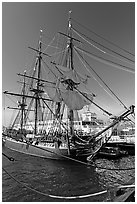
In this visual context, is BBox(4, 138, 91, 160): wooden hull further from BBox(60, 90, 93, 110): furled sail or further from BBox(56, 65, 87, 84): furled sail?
BBox(56, 65, 87, 84): furled sail

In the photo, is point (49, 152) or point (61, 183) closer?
point (61, 183)

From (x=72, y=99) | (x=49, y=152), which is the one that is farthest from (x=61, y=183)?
(x=72, y=99)

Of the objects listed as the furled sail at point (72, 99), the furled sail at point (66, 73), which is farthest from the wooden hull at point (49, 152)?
the furled sail at point (66, 73)

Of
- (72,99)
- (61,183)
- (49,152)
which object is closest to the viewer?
(61,183)

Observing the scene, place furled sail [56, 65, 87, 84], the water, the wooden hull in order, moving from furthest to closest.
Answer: furled sail [56, 65, 87, 84] → the wooden hull → the water

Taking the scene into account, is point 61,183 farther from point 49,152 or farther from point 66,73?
point 66,73

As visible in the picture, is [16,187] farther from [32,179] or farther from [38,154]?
[38,154]

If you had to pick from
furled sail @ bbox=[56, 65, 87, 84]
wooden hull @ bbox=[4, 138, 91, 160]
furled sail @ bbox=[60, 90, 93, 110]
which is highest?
furled sail @ bbox=[56, 65, 87, 84]

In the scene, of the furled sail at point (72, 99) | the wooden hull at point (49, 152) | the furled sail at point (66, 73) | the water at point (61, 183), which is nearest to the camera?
the water at point (61, 183)

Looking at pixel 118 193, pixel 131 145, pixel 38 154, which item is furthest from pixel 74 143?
pixel 118 193

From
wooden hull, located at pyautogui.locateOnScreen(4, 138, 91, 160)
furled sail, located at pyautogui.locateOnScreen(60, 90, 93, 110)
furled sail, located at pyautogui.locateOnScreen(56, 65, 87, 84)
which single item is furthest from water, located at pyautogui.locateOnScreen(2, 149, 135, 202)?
furled sail, located at pyautogui.locateOnScreen(56, 65, 87, 84)

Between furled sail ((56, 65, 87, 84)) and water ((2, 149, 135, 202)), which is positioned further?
furled sail ((56, 65, 87, 84))

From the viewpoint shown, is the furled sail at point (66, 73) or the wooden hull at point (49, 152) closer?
the wooden hull at point (49, 152)

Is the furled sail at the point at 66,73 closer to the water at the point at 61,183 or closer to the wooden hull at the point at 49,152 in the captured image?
the wooden hull at the point at 49,152
